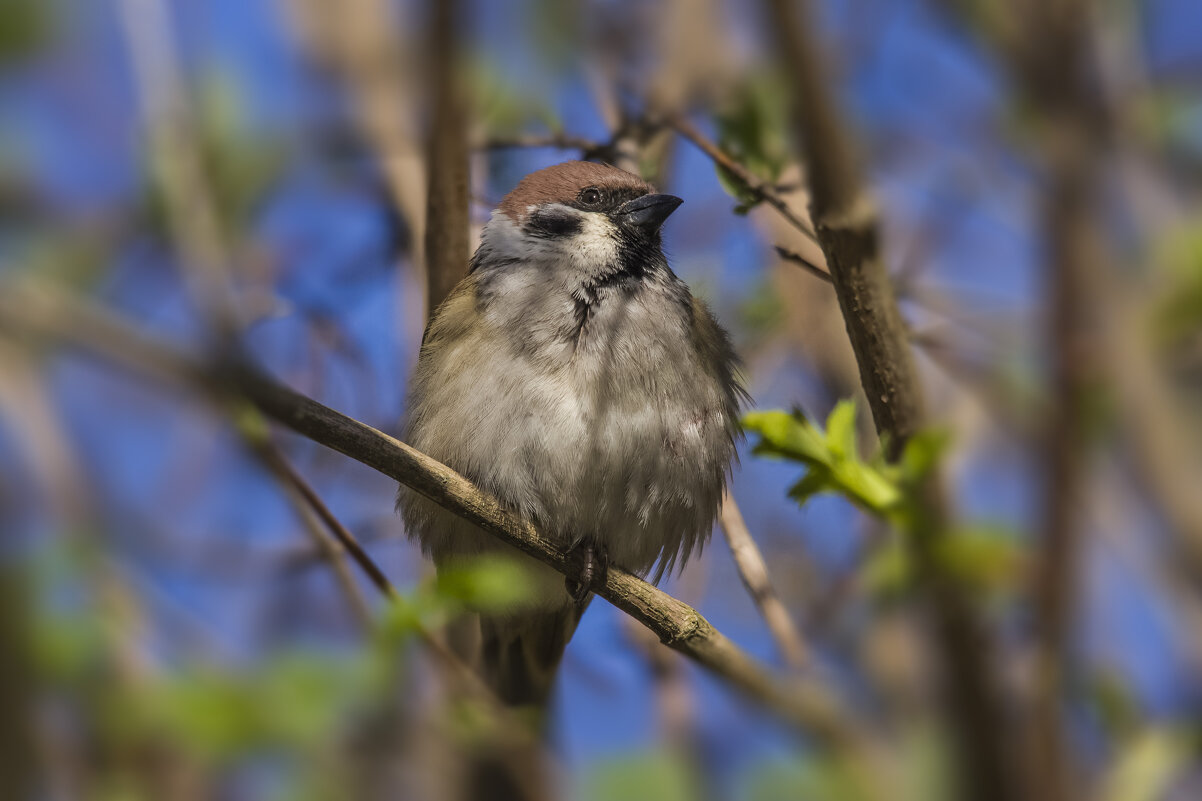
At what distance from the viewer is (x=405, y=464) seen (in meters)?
2.50

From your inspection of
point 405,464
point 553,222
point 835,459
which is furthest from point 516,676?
point 835,459

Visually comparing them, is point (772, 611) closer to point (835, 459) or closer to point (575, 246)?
point (835, 459)

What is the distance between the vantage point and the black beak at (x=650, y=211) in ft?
13.1

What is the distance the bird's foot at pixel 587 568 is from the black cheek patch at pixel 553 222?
115cm

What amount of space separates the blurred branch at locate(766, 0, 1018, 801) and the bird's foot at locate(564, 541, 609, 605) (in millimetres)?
1266

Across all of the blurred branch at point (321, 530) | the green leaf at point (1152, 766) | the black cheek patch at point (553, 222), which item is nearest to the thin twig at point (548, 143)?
the black cheek patch at point (553, 222)

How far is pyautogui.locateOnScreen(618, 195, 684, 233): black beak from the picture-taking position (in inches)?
158

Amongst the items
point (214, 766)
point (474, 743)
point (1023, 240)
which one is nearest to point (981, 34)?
point (1023, 240)

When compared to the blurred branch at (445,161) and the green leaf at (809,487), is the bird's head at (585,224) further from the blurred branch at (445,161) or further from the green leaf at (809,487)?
the green leaf at (809,487)

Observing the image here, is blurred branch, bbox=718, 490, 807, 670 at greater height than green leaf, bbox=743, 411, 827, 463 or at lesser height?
greater

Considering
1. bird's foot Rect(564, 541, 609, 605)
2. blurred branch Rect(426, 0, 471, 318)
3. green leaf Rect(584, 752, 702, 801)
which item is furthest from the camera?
green leaf Rect(584, 752, 702, 801)

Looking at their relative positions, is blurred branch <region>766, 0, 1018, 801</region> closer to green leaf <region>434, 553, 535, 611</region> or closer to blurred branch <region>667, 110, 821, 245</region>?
blurred branch <region>667, 110, 821, 245</region>

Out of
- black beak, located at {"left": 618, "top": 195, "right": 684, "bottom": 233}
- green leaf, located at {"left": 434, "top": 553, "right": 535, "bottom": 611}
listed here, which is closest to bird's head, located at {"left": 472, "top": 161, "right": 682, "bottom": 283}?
black beak, located at {"left": 618, "top": 195, "right": 684, "bottom": 233}

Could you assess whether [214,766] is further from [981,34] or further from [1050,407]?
[981,34]
